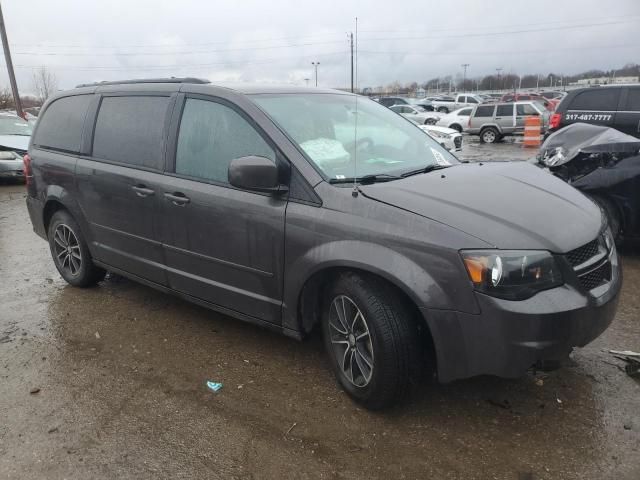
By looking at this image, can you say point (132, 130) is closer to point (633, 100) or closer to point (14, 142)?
point (633, 100)

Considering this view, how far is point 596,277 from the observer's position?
2674 mm

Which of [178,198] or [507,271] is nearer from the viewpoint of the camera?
[507,271]

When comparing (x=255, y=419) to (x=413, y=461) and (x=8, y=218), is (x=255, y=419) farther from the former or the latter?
(x=8, y=218)

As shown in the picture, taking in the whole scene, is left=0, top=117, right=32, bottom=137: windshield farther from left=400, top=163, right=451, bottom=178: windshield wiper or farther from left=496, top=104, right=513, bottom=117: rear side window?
left=496, top=104, right=513, bottom=117: rear side window

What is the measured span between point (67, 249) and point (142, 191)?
5.37ft

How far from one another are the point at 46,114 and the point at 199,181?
2455 millimetres

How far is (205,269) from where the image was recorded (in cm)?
353

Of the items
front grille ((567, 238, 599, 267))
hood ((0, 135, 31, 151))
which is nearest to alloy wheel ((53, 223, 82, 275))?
front grille ((567, 238, 599, 267))

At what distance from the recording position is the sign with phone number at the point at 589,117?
31.0 feet

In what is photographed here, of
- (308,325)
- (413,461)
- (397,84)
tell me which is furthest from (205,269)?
(397,84)

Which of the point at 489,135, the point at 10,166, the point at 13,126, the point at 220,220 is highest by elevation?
the point at 220,220

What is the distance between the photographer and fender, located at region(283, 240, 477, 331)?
248 centimetres

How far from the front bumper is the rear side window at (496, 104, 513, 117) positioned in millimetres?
20043

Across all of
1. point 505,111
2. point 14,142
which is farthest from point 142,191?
point 505,111
